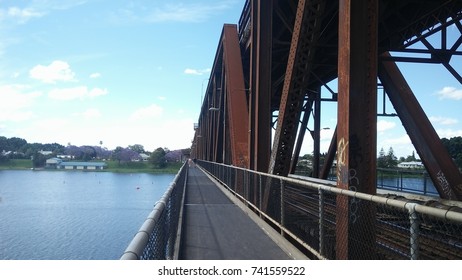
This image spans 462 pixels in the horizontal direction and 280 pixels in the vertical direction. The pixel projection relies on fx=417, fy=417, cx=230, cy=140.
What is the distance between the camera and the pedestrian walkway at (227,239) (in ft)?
21.1

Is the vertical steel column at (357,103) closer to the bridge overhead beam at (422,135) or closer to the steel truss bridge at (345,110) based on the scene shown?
the steel truss bridge at (345,110)

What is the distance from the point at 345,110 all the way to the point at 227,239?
3372 mm

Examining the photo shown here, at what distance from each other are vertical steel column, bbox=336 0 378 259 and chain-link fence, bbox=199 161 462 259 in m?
0.21

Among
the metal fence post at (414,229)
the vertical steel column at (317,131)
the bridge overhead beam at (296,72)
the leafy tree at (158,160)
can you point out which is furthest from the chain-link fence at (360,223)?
the leafy tree at (158,160)

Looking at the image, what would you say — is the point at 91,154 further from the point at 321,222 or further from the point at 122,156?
the point at 321,222

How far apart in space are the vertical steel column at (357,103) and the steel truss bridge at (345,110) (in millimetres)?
13

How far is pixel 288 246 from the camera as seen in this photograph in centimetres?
696

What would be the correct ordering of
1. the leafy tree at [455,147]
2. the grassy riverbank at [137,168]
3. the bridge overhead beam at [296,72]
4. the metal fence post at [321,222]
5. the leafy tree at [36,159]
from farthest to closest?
the grassy riverbank at [137,168], the leafy tree at [36,159], the leafy tree at [455,147], the bridge overhead beam at [296,72], the metal fence post at [321,222]

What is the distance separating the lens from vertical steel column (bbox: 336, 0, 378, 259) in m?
5.45

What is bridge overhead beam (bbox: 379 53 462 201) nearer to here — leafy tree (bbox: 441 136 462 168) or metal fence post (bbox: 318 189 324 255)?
metal fence post (bbox: 318 189 324 255)

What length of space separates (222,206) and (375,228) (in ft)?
26.7

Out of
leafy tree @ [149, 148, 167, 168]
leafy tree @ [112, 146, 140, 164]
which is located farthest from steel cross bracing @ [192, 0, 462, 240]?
leafy tree @ [112, 146, 140, 164]

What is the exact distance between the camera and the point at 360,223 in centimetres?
493

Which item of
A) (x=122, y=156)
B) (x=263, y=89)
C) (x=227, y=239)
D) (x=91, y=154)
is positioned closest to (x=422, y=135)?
(x=263, y=89)
